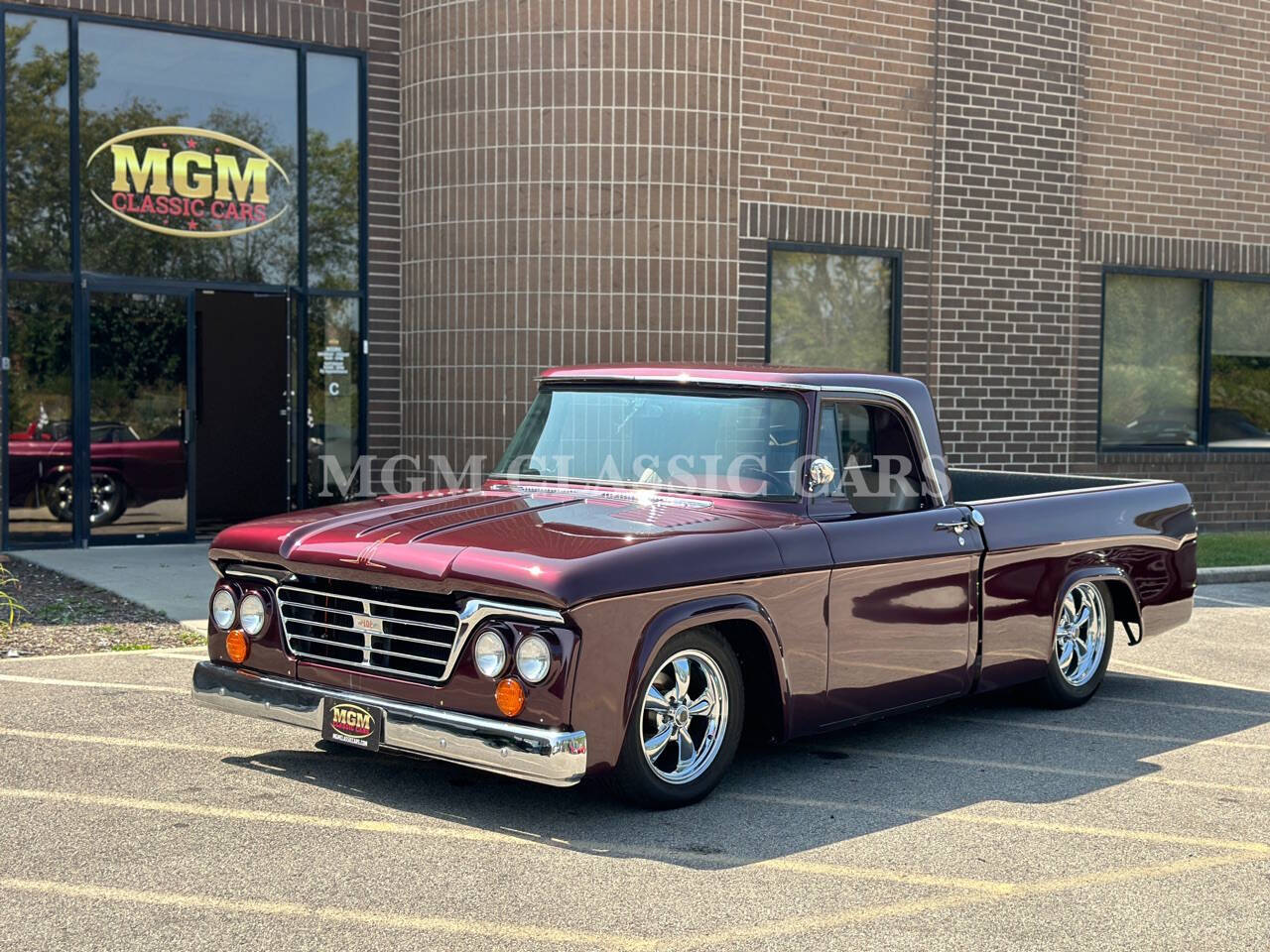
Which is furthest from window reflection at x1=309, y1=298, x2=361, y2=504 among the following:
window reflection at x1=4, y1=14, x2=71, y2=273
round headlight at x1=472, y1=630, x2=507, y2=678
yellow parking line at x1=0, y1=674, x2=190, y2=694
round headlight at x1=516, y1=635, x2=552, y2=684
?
round headlight at x1=516, y1=635, x2=552, y2=684

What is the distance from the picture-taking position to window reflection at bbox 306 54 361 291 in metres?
14.4

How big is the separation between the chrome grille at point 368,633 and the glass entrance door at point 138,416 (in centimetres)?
811

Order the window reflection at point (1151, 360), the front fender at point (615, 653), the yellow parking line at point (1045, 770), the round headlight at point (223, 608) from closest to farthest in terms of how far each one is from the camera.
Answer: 1. the front fender at point (615, 653)
2. the round headlight at point (223, 608)
3. the yellow parking line at point (1045, 770)
4. the window reflection at point (1151, 360)

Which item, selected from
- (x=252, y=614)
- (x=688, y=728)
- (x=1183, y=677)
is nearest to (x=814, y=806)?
(x=688, y=728)

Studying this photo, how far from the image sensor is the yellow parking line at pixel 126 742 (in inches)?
257

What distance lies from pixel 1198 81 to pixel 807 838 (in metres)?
14.4

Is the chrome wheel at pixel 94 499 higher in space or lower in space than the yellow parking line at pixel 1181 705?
higher

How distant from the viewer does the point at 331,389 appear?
47.8 ft

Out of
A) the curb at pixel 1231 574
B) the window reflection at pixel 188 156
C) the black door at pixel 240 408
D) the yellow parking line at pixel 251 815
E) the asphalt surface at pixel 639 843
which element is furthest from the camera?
the black door at pixel 240 408

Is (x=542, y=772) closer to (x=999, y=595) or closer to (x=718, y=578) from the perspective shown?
(x=718, y=578)

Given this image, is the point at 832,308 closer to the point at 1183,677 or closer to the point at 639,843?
the point at 1183,677

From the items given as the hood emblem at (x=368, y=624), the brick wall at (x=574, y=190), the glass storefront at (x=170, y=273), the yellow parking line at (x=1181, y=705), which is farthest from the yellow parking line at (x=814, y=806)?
the glass storefront at (x=170, y=273)

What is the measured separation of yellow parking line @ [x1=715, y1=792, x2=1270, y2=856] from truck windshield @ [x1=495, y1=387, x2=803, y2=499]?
126cm

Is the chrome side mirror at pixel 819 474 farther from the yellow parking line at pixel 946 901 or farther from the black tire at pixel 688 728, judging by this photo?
the yellow parking line at pixel 946 901
